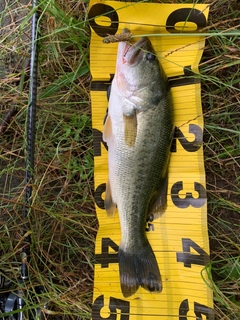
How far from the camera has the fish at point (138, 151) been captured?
200cm

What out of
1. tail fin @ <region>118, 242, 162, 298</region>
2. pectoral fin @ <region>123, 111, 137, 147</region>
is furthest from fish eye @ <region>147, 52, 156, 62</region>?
tail fin @ <region>118, 242, 162, 298</region>

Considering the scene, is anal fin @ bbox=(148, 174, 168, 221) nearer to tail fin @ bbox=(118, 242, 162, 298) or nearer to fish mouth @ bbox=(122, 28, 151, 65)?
tail fin @ bbox=(118, 242, 162, 298)

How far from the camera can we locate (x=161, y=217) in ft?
7.24

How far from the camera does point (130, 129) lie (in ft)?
6.55

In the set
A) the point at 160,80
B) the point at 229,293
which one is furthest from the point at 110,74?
the point at 229,293

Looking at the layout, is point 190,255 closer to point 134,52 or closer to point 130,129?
point 130,129

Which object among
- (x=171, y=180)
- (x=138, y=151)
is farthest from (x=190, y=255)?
(x=138, y=151)

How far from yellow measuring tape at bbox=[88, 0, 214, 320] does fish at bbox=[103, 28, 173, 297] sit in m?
0.09

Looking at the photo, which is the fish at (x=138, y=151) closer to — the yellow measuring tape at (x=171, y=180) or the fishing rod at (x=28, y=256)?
the yellow measuring tape at (x=171, y=180)

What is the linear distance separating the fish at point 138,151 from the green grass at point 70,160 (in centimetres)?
33

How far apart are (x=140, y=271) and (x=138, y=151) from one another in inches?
28.1

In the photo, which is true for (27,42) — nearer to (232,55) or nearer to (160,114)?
(160,114)

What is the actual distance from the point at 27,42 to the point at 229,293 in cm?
213

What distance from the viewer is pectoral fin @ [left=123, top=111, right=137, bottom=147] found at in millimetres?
1986
